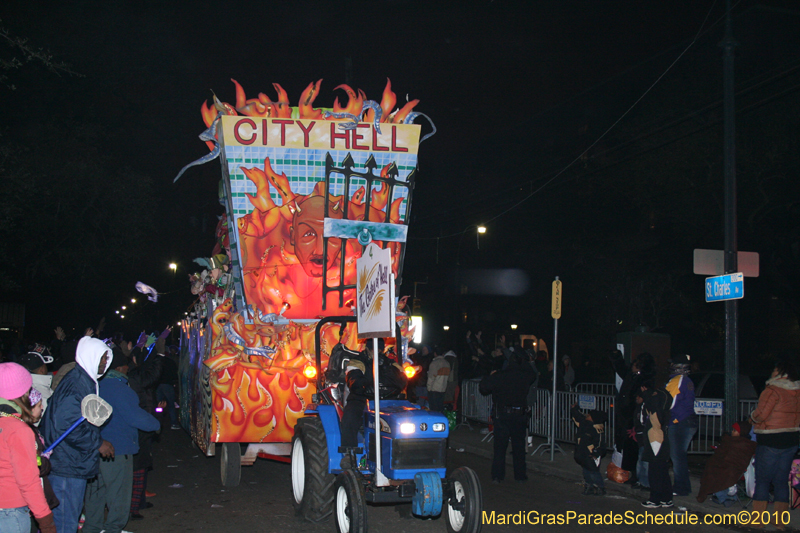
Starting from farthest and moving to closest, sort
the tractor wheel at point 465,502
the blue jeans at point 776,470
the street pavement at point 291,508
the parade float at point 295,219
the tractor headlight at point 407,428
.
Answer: the parade float at point 295,219, the blue jeans at point 776,470, the street pavement at point 291,508, the tractor headlight at point 407,428, the tractor wheel at point 465,502

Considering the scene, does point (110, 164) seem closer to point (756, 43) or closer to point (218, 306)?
point (218, 306)

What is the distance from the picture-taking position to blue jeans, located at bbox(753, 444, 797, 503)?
784 cm

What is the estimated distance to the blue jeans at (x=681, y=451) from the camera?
9156mm

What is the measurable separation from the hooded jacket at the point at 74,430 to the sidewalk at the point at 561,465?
709 cm

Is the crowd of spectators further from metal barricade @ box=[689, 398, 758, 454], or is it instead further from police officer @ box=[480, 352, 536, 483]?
metal barricade @ box=[689, 398, 758, 454]

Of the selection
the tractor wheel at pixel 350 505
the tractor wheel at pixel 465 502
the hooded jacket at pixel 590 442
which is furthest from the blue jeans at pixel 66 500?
the hooded jacket at pixel 590 442

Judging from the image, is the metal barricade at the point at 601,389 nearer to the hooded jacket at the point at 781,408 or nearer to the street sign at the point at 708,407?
the street sign at the point at 708,407

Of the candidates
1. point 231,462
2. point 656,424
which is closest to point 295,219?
point 231,462

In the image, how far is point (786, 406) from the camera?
25.3ft

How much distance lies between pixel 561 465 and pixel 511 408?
2109 mm

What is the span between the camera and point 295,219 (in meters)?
9.19

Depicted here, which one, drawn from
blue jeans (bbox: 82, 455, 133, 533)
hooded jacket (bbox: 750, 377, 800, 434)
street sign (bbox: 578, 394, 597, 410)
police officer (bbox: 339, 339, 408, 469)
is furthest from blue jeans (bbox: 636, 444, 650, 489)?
blue jeans (bbox: 82, 455, 133, 533)

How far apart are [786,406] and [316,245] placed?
605 cm

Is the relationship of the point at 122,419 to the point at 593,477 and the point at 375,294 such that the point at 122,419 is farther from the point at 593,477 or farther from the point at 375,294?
the point at 593,477
